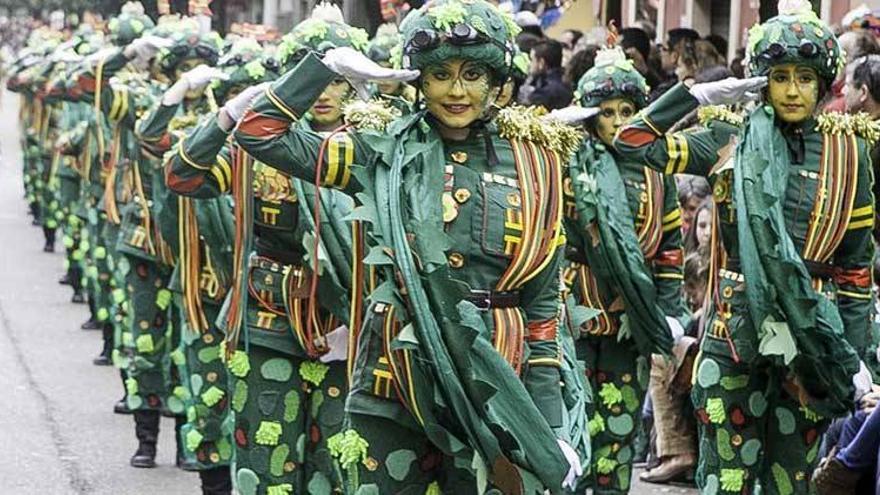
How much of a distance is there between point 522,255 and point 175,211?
3402 mm

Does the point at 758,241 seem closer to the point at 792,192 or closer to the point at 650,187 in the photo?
the point at 792,192

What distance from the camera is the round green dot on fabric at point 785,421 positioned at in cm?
818

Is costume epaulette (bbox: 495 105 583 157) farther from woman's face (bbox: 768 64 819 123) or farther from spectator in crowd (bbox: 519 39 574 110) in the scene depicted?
spectator in crowd (bbox: 519 39 574 110)

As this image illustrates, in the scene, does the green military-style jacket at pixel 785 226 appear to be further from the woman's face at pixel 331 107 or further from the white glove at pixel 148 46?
the white glove at pixel 148 46

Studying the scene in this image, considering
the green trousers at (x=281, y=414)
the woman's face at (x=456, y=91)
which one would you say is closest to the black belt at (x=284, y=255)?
the green trousers at (x=281, y=414)

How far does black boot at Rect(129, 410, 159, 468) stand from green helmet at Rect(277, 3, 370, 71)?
303 cm

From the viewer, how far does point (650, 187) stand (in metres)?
9.14

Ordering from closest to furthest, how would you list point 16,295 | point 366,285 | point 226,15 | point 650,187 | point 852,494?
point 852,494, point 366,285, point 650,187, point 16,295, point 226,15

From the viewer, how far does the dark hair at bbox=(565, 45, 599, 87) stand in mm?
13047

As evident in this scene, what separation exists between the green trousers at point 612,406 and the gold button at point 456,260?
280 centimetres

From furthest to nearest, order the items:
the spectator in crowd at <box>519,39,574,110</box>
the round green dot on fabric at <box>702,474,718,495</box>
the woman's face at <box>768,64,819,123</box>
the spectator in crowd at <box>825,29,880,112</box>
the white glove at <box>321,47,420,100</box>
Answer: the spectator in crowd at <box>519,39,574,110</box> → the spectator in crowd at <box>825,29,880,112</box> → the round green dot on fabric at <box>702,474,718,495</box> → the woman's face at <box>768,64,819,123</box> → the white glove at <box>321,47,420,100</box>

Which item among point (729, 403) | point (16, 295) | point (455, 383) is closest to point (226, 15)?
point (16, 295)

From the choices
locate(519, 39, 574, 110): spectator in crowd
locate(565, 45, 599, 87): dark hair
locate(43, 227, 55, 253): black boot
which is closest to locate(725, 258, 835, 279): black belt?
locate(565, 45, 599, 87): dark hair

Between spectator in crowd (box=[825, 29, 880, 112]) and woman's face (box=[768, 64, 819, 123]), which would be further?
spectator in crowd (box=[825, 29, 880, 112])
